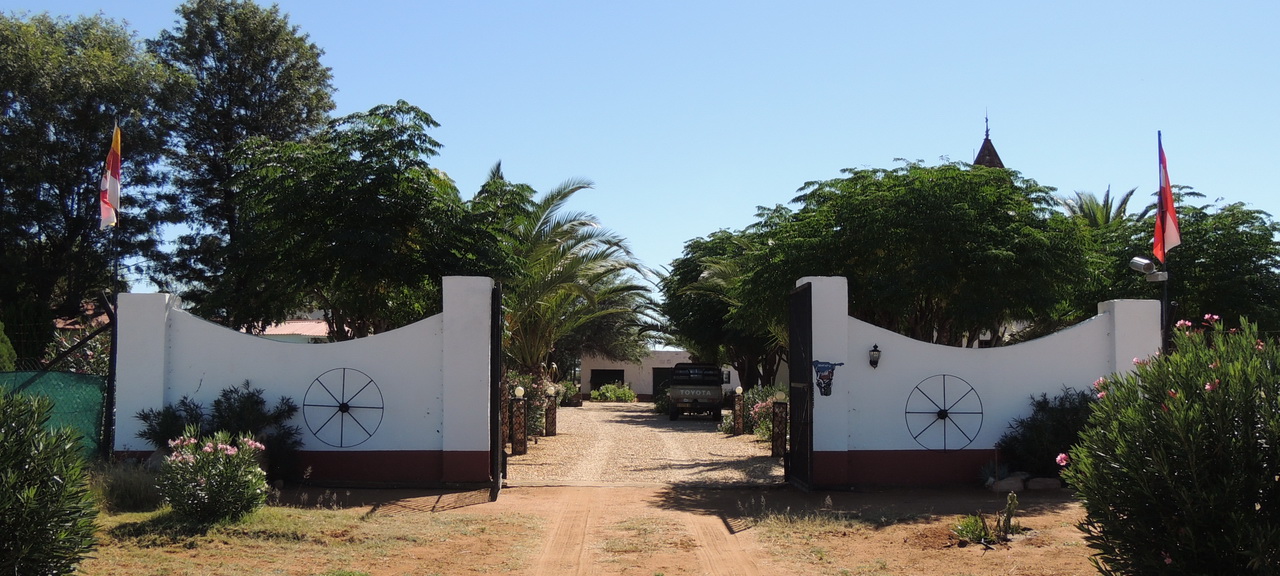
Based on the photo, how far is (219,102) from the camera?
84.8ft

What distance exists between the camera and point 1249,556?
520 cm

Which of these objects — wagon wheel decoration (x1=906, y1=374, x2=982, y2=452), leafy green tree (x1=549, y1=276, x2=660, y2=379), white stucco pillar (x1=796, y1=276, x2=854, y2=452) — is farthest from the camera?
leafy green tree (x1=549, y1=276, x2=660, y2=379)

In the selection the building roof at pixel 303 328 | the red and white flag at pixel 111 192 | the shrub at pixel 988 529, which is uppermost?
the red and white flag at pixel 111 192

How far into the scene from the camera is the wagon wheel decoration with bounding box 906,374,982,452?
41.3ft

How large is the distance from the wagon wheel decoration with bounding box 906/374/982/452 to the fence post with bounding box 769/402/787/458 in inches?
159

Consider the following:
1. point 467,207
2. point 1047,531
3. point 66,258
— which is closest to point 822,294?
point 1047,531

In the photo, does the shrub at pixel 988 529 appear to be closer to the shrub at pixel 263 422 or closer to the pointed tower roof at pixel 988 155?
the shrub at pixel 263 422

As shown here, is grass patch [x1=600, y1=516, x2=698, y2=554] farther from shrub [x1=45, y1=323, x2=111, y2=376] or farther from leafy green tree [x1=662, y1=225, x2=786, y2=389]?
leafy green tree [x1=662, y1=225, x2=786, y2=389]

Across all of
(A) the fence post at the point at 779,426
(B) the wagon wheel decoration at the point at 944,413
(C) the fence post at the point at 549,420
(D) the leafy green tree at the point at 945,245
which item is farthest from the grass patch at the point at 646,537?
(C) the fence post at the point at 549,420

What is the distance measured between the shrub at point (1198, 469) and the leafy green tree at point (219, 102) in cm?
2359

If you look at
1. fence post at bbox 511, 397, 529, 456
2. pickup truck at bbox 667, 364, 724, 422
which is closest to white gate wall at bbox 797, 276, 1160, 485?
fence post at bbox 511, 397, 529, 456

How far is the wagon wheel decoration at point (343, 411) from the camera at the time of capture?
12.2m

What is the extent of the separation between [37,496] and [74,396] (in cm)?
723

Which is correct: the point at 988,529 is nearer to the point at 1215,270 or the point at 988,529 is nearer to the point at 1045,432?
the point at 1045,432
